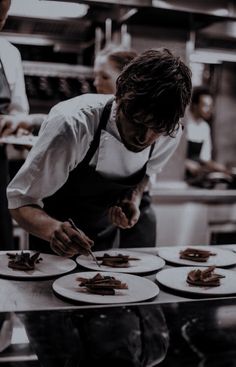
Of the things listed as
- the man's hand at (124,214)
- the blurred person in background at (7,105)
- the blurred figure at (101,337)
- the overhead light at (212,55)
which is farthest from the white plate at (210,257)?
the overhead light at (212,55)

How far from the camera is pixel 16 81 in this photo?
115 inches

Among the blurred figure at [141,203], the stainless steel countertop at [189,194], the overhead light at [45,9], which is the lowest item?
the stainless steel countertop at [189,194]

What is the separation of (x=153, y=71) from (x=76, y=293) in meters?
0.70

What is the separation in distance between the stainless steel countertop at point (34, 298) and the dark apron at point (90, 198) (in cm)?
48

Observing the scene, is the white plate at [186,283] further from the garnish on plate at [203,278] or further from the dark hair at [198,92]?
the dark hair at [198,92]

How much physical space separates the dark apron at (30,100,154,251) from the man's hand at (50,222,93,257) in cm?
41

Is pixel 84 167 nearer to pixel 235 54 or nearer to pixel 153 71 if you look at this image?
pixel 153 71

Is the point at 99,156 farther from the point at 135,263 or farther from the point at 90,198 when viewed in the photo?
the point at 135,263

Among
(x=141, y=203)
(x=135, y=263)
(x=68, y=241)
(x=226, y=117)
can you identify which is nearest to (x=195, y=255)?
(x=135, y=263)

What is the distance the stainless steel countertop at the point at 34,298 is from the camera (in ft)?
4.36

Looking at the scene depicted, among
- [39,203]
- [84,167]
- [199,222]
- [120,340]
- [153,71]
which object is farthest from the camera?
[199,222]

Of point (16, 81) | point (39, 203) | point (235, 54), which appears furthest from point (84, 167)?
point (235, 54)

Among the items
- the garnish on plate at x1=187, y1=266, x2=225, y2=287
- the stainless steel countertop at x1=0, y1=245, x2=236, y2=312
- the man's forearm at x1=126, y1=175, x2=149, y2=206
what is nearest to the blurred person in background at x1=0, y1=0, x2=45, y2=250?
the man's forearm at x1=126, y1=175, x2=149, y2=206

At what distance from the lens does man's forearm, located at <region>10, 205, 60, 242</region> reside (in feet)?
5.39
